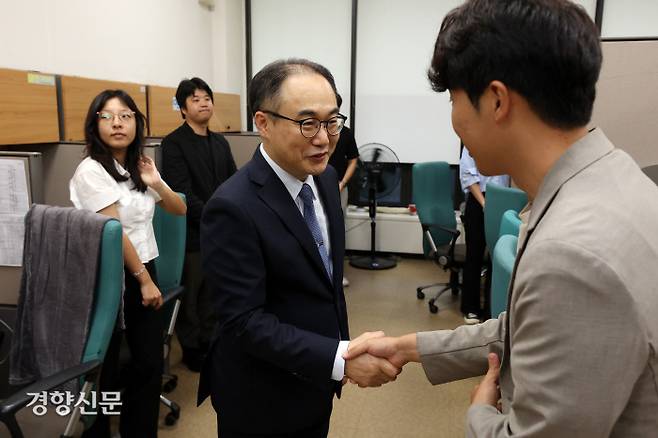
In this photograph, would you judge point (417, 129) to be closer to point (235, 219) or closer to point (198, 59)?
point (198, 59)

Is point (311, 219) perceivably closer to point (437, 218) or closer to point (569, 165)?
point (569, 165)

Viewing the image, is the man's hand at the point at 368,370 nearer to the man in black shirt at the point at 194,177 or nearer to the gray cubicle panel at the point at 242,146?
the man in black shirt at the point at 194,177

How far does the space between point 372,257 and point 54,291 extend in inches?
149

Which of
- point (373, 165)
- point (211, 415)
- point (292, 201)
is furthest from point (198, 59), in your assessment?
point (292, 201)

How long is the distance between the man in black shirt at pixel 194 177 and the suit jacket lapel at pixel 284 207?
1709 millimetres

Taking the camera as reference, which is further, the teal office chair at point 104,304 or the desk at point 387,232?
the desk at point 387,232

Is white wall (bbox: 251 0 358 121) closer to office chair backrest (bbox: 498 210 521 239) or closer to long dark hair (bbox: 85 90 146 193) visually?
long dark hair (bbox: 85 90 146 193)

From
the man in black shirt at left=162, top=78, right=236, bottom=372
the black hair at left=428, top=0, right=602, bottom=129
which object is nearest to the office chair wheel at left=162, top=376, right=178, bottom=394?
the man in black shirt at left=162, top=78, right=236, bottom=372

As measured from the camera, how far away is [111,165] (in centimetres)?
215

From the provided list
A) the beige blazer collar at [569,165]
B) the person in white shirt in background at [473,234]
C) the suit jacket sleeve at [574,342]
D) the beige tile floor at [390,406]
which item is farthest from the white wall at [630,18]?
the suit jacket sleeve at [574,342]

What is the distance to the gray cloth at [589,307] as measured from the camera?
562mm

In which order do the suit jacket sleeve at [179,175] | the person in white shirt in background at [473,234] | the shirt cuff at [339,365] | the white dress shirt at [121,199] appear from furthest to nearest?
the person in white shirt in background at [473,234] → the suit jacket sleeve at [179,175] → the white dress shirt at [121,199] → the shirt cuff at [339,365]

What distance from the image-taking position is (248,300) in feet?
3.76

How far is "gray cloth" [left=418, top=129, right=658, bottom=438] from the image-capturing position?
1.84 ft
